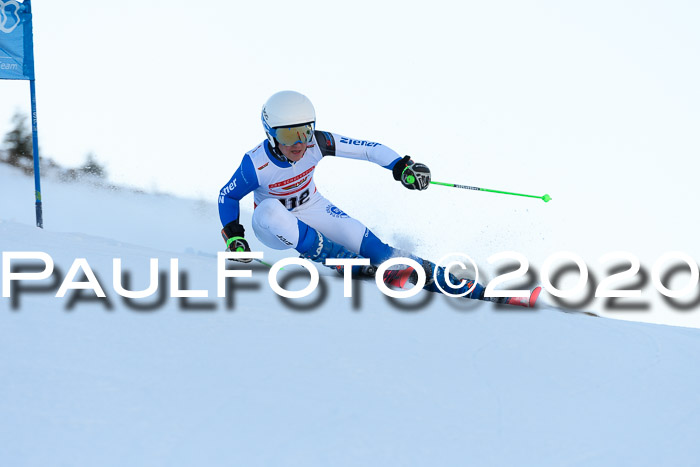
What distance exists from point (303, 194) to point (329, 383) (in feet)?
8.63

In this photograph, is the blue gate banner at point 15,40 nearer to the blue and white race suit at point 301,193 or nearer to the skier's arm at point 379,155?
the blue and white race suit at point 301,193

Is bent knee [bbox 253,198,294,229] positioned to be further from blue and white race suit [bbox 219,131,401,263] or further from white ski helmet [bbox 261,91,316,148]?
white ski helmet [bbox 261,91,316,148]

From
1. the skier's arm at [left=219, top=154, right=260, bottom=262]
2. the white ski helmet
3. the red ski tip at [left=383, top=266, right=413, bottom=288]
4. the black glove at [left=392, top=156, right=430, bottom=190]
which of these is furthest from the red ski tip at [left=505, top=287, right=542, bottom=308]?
the skier's arm at [left=219, top=154, right=260, bottom=262]

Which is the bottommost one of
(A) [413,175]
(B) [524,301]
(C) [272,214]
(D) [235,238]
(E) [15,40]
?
(B) [524,301]

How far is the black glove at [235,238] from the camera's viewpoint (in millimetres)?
4637

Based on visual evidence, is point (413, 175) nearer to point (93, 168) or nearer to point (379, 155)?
point (379, 155)

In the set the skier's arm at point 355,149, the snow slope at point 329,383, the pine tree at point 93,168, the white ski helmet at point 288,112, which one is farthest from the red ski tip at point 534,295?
the pine tree at point 93,168

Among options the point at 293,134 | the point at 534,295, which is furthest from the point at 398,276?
the point at 293,134

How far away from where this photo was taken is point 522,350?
124 inches

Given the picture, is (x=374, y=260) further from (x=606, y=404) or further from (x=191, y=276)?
(x=606, y=404)

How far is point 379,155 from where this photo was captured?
5.15 metres

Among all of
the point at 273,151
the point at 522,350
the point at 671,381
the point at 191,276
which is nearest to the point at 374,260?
the point at 273,151

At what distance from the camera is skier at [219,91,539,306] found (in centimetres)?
464

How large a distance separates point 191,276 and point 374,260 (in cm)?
148
